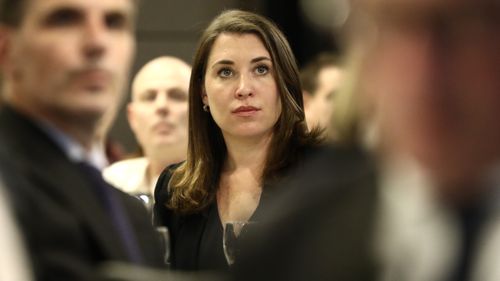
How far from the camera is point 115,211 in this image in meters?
1.13

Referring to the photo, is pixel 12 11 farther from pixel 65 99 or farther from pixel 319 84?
pixel 319 84

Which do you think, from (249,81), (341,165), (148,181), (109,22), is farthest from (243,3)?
(341,165)

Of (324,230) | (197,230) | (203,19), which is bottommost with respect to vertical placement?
(197,230)

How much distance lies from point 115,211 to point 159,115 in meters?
1.79

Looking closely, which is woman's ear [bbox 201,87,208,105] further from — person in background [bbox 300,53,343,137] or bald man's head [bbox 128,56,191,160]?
person in background [bbox 300,53,343,137]

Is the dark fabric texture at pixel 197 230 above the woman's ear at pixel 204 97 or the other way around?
the other way around

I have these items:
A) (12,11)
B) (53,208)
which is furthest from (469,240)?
(12,11)

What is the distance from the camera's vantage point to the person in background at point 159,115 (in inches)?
102

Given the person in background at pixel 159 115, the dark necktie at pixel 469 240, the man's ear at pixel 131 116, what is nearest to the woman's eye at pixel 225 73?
the person in background at pixel 159 115

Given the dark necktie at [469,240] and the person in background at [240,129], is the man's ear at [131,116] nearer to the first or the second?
the person in background at [240,129]

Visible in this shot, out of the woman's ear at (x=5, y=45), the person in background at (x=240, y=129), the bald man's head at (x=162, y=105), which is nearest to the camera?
the woman's ear at (x=5, y=45)

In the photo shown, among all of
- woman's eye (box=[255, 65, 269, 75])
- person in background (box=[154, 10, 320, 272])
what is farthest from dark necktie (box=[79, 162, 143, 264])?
woman's eye (box=[255, 65, 269, 75])

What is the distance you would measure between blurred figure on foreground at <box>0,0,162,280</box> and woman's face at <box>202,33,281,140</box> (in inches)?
37.3

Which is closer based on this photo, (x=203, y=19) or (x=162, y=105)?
(x=162, y=105)
